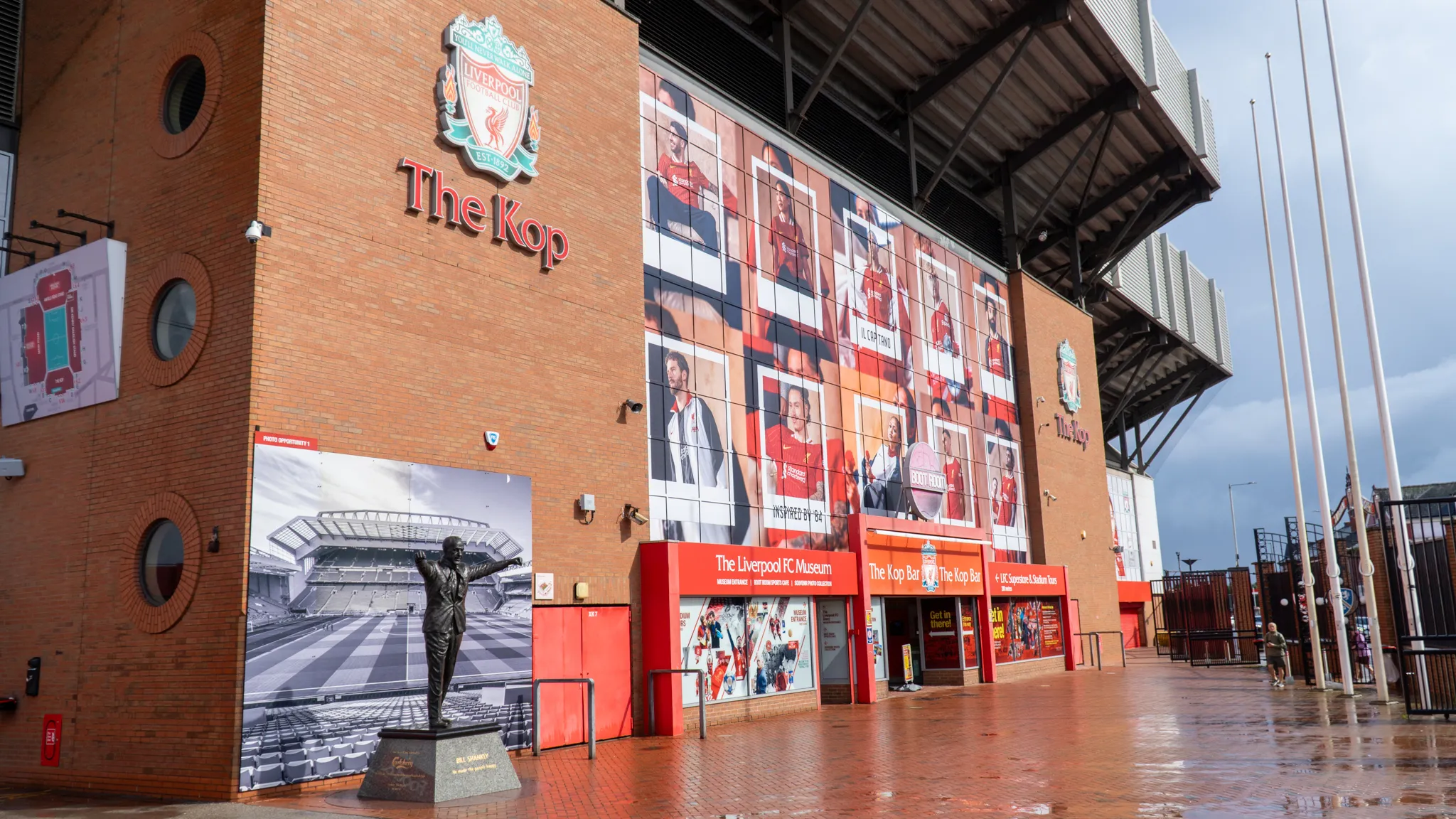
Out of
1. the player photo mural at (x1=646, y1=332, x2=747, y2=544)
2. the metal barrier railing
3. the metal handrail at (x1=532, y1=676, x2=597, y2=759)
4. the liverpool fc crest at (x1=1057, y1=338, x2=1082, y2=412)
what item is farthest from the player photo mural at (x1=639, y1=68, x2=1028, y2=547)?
the liverpool fc crest at (x1=1057, y1=338, x2=1082, y2=412)

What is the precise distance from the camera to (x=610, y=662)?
17.2 m

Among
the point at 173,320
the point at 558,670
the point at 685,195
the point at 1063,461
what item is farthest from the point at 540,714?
the point at 1063,461

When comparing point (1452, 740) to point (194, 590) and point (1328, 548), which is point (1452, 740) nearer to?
point (1328, 548)

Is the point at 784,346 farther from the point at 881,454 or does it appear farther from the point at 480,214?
the point at 480,214

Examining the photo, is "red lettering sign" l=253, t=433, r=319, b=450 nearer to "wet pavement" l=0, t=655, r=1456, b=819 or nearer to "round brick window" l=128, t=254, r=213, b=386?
"round brick window" l=128, t=254, r=213, b=386

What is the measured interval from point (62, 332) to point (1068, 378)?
105 ft

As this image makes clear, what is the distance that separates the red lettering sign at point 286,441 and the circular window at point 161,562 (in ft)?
5.38

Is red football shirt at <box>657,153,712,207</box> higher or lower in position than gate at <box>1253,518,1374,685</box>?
higher

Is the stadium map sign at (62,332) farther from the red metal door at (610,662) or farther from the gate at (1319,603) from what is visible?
the gate at (1319,603)

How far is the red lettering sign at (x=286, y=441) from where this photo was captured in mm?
12445

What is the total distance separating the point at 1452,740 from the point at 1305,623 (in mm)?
16641

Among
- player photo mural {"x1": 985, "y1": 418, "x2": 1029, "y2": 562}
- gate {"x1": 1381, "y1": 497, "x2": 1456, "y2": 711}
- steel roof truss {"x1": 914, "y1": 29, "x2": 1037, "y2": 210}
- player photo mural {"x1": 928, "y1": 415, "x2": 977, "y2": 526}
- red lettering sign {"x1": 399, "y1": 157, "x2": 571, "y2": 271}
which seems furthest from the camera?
player photo mural {"x1": 985, "y1": 418, "x2": 1029, "y2": 562}

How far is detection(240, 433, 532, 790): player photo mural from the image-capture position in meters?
12.2

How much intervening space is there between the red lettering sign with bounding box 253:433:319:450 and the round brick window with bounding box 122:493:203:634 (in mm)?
1318
